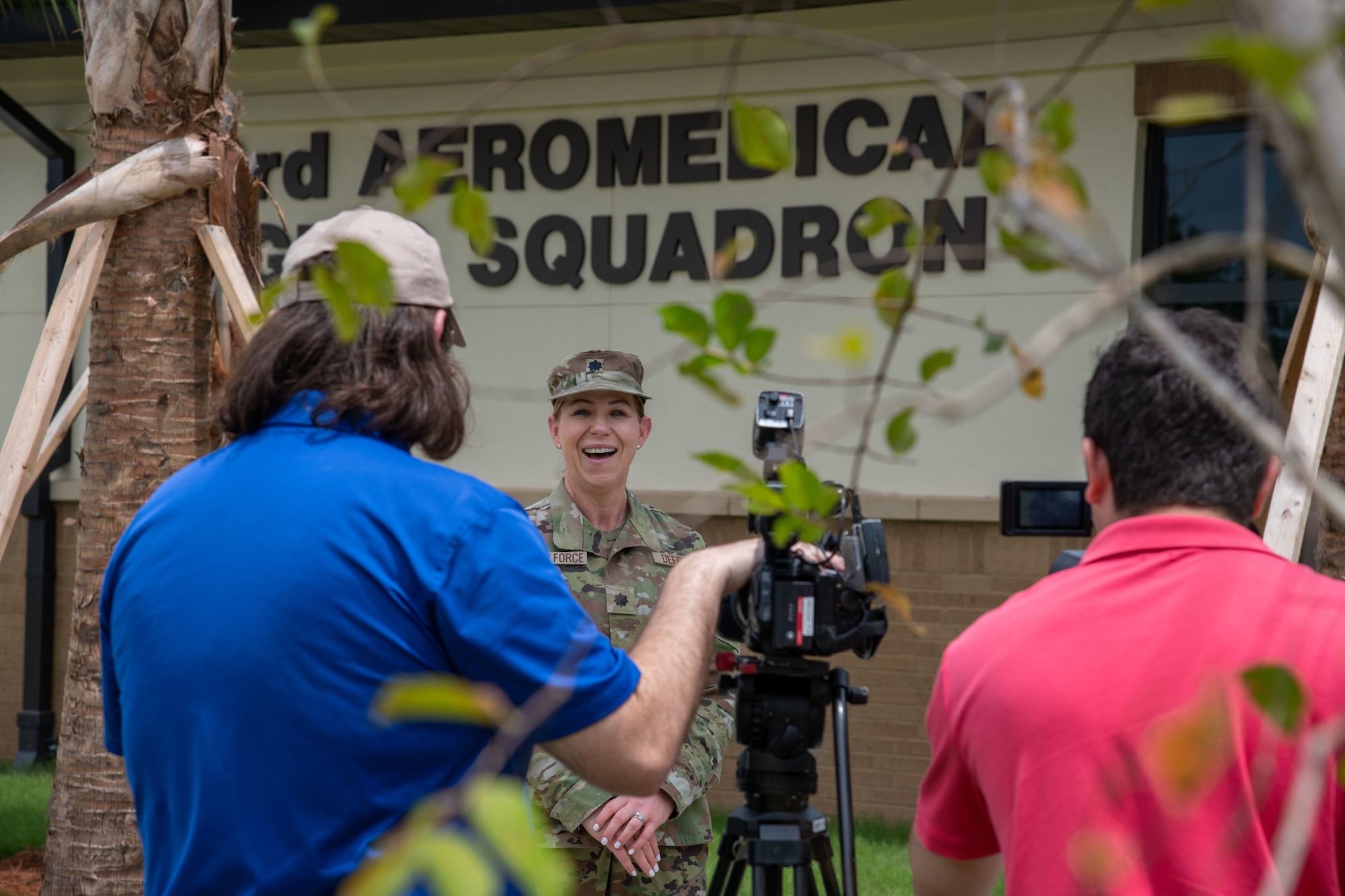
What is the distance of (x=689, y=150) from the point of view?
656 cm

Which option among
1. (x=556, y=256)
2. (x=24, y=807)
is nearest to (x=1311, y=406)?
(x=556, y=256)

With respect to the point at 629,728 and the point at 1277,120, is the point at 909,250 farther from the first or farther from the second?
the point at 629,728

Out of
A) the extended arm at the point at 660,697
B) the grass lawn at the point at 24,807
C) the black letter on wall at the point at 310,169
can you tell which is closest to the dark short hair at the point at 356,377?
the extended arm at the point at 660,697

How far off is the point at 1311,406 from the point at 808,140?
396cm

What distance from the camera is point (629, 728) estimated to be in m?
1.53

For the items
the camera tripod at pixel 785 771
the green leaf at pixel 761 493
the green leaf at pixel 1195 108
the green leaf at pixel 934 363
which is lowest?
the camera tripod at pixel 785 771

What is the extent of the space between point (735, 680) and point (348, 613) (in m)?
0.85

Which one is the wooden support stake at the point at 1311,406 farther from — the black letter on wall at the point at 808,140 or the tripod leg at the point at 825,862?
the black letter on wall at the point at 808,140

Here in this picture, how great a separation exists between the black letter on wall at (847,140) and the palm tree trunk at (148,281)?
10.8 feet

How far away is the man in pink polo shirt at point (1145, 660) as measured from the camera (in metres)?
1.38

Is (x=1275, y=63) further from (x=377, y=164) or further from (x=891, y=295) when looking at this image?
(x=377, y=164)

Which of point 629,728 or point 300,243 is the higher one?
point 300,243

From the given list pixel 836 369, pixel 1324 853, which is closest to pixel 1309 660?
pixel 1324 853

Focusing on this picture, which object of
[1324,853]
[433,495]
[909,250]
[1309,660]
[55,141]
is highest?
[55,141]
